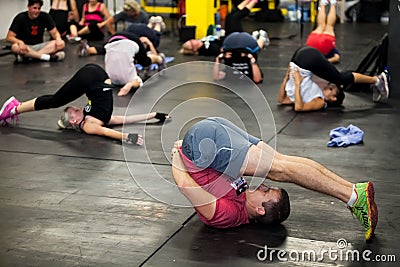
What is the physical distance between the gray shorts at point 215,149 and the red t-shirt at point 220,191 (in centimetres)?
4

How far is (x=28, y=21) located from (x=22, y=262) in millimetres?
6809

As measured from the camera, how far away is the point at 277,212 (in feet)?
13.5

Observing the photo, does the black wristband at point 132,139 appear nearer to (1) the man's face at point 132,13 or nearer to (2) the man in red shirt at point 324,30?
(2) the man in red shirt at point 324,30

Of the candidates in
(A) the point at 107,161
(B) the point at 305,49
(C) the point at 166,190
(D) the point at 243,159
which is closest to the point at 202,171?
(D) the point at 243,159

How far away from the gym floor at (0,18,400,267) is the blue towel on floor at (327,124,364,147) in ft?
0.26

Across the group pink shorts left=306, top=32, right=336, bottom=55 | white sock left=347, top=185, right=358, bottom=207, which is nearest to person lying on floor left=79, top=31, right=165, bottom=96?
pink shorts left=306, top=32, right=336, bottom=55

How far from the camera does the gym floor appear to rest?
3.86 meters

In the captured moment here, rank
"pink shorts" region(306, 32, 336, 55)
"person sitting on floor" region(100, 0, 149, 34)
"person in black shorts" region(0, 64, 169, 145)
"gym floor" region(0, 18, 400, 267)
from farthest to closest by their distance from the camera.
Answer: "person sitting on floor" region(100, 0, 149, 34) → "pink shorts" region(306, 32, 336, 55) → "person in black shorts" region(0, 64, 169, 145) → "gym floor" region(0, 18, 400, 267)

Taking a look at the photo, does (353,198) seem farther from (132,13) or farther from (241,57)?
(132,13)

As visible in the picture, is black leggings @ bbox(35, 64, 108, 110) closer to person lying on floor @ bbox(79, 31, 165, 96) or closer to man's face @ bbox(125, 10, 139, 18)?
person lying on floor @ bbox(79, 31, 165, 96)

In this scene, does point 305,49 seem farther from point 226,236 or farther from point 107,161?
point 226,236

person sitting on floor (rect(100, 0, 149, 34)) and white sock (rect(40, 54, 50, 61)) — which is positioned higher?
person sitting on floor (rect(100, 0, 149, 34))

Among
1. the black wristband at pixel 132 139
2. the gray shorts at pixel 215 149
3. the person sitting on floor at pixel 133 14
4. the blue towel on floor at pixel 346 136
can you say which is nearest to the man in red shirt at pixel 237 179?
the gray shorts at pixel 215 149

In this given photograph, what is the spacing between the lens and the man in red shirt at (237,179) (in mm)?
3996
